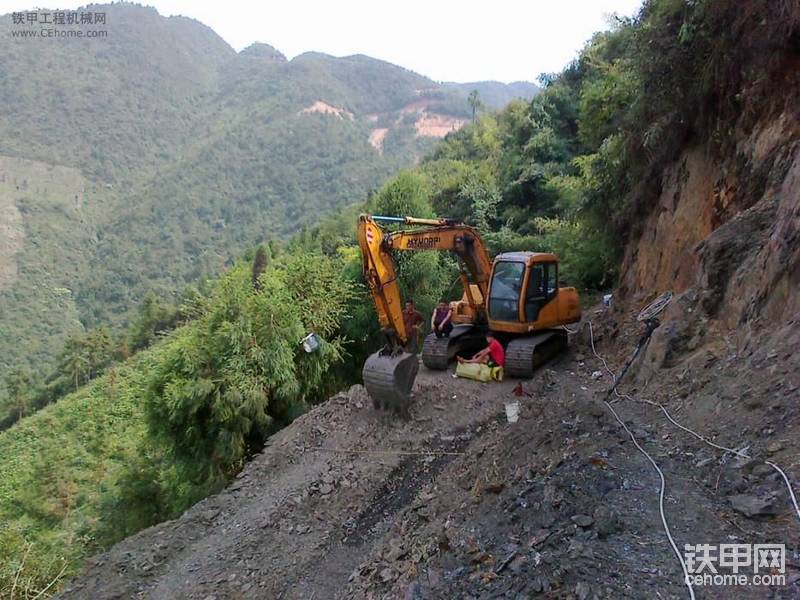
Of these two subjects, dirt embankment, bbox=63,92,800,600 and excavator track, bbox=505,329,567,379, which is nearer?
dirt embankment, bbox=63,92,800,600

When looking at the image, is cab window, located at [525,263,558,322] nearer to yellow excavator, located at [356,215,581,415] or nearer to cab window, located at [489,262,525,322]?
yellow excavator, located at [356,215,581,415]

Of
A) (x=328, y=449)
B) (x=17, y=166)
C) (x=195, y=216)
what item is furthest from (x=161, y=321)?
(x=17, y=166)

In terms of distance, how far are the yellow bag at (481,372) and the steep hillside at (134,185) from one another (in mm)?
81980

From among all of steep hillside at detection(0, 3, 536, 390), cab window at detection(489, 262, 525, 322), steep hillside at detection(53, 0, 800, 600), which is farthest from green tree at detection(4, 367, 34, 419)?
cab window at detection(489, 262, 525, 322)

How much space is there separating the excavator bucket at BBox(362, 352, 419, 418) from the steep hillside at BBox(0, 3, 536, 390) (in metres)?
82.4

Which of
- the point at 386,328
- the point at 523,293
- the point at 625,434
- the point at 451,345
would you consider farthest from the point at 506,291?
the point at 625,434

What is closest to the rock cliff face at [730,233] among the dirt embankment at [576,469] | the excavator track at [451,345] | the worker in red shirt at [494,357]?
the dirt embankment at [576,469]

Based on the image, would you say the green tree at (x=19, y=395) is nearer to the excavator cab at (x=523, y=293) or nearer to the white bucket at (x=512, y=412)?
the excavator cab at (x=523, y=293)

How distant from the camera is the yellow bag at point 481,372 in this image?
1071 centimetres

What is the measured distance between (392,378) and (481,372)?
243 centimetres

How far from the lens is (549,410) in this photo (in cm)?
700

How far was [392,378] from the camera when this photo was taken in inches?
350

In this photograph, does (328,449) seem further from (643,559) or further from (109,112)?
(109,112)

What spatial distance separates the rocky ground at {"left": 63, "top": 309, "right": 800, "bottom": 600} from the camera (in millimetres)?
3635
